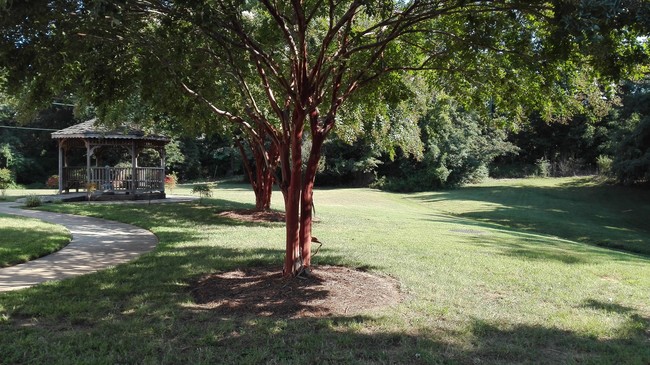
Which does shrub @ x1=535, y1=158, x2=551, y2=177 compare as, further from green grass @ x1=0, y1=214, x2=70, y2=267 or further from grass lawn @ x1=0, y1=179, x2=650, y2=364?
green grass @ x1=0, y1=214, x2=70, y2=267

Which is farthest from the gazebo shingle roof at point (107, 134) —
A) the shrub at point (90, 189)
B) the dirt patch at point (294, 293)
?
the dirt patch at point (294, 293)

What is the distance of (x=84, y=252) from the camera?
9.34 metres

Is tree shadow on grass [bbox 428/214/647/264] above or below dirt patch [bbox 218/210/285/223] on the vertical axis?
below

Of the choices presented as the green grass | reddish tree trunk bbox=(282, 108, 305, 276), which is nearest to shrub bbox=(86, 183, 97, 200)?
the green grass

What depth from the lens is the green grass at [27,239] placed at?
336 inches

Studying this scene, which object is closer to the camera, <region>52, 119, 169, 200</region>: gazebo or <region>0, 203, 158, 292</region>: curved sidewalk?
<region>0, 203, 158, 292</region>: curved sidewalk

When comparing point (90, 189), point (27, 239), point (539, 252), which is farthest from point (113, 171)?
point (539, 252)

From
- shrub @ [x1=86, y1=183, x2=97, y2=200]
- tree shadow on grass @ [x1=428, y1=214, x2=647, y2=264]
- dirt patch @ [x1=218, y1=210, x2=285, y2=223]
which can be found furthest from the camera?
shrub @ [x1=86, y1=183, x2=97, y2=200]

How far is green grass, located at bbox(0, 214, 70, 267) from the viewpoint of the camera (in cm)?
853

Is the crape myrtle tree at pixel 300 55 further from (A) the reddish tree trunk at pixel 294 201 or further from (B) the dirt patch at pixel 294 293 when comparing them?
(B) the dirt patch at pixel 294 293

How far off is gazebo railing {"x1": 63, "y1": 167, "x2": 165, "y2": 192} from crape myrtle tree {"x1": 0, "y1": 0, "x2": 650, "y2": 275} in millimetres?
15726

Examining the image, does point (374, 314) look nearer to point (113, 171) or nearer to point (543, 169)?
point (113, 171)

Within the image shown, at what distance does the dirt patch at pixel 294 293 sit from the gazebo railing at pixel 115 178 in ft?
58.9

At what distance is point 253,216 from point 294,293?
10209 mm
